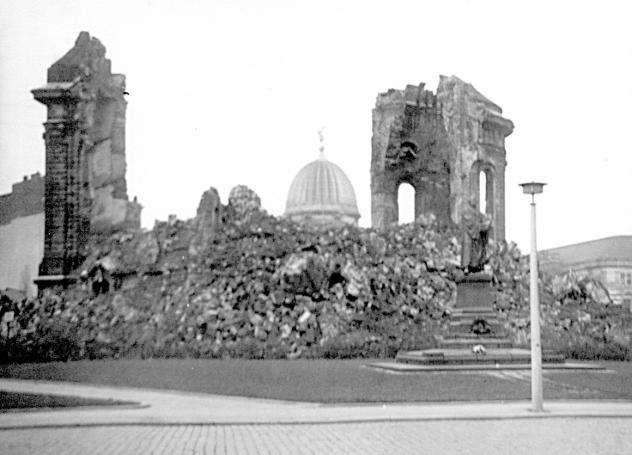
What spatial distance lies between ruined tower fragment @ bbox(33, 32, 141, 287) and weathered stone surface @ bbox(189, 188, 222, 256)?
12.9ft

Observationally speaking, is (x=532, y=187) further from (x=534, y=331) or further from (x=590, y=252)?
(x=590, y=252)

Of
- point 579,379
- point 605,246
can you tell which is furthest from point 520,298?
point 579,379

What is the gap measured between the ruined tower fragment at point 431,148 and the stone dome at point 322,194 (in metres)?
37.5

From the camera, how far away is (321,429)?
13094mm

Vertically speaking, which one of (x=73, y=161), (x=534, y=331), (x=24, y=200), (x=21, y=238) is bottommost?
(x=534, y=331)

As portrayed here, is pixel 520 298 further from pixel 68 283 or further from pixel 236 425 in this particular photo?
pixel 236 425

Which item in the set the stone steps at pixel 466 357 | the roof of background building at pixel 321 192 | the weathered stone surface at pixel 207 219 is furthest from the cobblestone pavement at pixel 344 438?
the roof of background building at pixel 321 192

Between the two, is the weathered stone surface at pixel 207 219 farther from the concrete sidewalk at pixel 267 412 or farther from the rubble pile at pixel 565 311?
the concrete sidewalk at pixel 267 412

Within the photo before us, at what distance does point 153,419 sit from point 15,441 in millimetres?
2374

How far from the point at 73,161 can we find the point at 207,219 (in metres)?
5.38

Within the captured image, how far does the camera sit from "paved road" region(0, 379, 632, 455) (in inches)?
451

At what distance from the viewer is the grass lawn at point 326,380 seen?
17.3 metres

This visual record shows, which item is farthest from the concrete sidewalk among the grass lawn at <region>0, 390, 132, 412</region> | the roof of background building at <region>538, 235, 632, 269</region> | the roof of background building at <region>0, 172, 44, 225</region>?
the roof of background building at <region>0, 172, 44, 225</region>

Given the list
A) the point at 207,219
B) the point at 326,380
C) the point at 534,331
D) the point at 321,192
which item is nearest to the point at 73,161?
the point at 207,219
